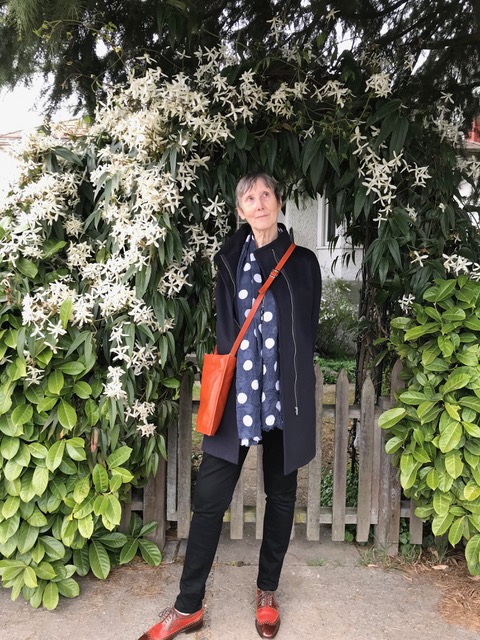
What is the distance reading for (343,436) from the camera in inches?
124

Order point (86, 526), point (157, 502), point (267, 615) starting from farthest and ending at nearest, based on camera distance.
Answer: point (157, 502) < point (86, 526) < point (267, 615)

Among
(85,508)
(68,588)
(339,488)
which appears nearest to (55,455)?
(85,508)

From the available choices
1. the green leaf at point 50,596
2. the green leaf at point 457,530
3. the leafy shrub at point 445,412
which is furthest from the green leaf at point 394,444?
the green leaf at point 50,596

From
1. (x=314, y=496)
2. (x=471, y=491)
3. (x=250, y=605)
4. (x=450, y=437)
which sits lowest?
(x=250, y=605)

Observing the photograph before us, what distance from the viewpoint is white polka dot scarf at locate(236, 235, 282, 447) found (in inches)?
89.0

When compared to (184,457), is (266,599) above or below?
below

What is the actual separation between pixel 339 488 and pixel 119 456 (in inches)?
50.6

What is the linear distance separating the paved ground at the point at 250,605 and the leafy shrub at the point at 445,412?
40 centimetres

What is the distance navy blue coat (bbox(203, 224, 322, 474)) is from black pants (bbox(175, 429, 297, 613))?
0.37 ft

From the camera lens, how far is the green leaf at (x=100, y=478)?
2.63 metres

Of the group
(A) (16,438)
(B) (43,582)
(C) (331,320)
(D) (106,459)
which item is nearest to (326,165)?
(D) (106,459)

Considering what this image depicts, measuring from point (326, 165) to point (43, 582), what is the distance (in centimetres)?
242

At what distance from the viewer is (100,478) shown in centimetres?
263

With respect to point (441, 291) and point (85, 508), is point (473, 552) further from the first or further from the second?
point (85, 508)
